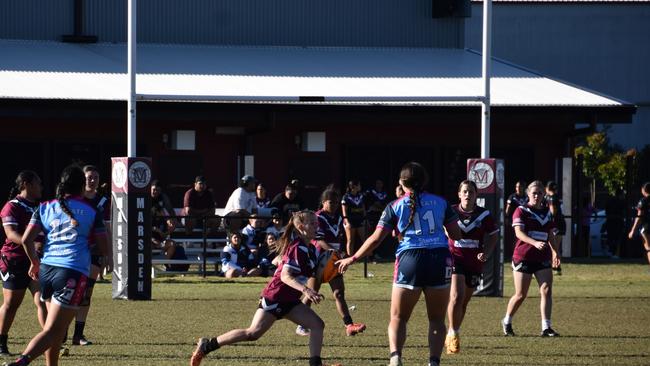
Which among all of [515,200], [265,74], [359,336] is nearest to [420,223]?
[359,336]

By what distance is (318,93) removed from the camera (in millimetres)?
28953

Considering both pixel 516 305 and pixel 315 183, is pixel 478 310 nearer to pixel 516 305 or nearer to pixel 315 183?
pixel 516 305

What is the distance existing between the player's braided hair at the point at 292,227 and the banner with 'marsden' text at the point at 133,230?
8503 millimetres

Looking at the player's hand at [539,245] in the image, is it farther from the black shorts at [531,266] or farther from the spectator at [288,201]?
the spectator at [288,201]

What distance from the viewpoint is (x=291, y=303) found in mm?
10898

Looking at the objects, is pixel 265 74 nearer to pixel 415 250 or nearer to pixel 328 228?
pixel 328 228

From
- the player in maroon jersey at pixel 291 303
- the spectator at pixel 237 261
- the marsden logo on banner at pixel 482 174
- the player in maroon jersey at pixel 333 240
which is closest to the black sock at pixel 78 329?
the player in maroon jersey at pixel 333 240

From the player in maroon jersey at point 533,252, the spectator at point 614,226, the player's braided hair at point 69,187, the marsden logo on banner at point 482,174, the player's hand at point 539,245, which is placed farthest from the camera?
the spectator at point 614,226

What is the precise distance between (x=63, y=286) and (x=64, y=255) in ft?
0.91

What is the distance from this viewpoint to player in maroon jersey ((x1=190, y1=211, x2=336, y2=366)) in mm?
10820

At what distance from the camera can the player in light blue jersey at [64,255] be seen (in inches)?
396

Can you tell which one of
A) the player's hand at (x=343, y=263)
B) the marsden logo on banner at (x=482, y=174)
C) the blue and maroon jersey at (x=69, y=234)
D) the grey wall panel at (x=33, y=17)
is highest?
the grey wall panel at (x=33, y=17)

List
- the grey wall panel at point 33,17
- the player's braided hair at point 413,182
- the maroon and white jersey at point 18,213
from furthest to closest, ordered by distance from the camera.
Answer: the grey wall panel at point 33,17
the maroon and white jersey at point 18,213
the player's braided hair at point 413,182

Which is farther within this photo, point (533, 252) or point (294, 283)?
point (533, 252)
